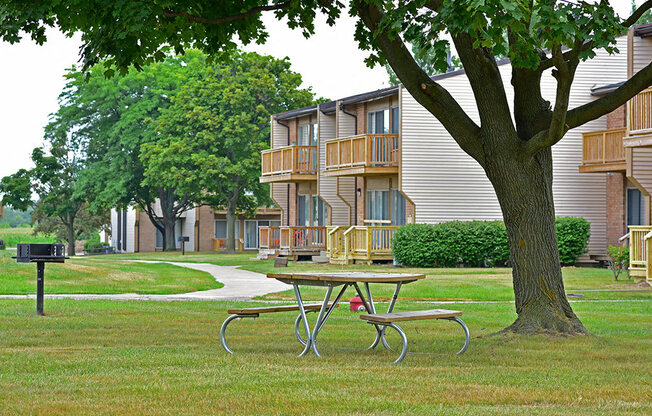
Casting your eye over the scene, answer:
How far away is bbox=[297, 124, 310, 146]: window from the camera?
4309 centimetres

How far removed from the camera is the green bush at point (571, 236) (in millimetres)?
31391

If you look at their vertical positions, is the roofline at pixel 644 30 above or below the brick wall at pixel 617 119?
above

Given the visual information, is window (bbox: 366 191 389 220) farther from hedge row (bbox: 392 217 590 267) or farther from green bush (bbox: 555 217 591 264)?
green bush (bbox: 555 217 591 264)

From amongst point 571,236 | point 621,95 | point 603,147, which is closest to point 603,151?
point 603,147

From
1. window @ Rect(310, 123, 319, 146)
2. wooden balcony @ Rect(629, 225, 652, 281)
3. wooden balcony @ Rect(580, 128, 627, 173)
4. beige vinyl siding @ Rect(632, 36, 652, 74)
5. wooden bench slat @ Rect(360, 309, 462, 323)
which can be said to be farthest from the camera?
window @ Rect(310, 123, 319, 146)

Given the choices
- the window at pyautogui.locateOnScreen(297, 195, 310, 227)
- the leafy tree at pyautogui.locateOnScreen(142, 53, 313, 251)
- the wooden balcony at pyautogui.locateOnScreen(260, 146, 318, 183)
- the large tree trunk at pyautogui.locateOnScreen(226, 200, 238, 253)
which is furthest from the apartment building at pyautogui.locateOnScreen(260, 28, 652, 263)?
the large tree trunk at pyautogui.locateOnScreen(226, 200, 238, 253)

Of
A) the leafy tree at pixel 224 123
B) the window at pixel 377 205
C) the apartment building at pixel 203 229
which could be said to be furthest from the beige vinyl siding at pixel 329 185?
the apartment building at pixel 203 229

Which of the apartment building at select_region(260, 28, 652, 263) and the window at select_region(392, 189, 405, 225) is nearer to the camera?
Result: the apartment building at select_region(260, 28, 652, 263)

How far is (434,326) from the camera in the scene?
13516mm

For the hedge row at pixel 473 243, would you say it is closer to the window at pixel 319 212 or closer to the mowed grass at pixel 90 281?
the mowed grass at pixel 90 281

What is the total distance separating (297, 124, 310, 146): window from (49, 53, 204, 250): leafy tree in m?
14.4

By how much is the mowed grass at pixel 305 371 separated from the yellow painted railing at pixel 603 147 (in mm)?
16703

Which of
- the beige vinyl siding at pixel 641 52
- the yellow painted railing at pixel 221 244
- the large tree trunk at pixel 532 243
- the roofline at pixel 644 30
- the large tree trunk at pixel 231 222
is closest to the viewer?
the large tree trunk at pixel 532 243

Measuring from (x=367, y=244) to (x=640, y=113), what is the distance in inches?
485
